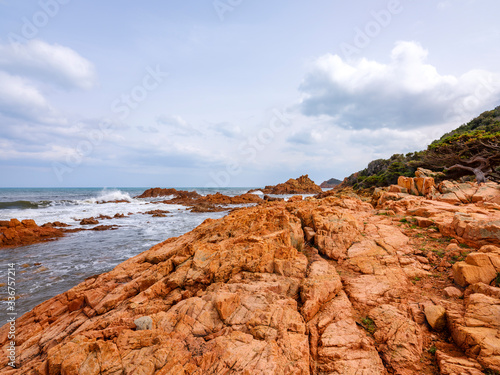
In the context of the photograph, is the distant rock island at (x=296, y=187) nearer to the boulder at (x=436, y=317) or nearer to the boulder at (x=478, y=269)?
the boulder at (x=478, y=269)

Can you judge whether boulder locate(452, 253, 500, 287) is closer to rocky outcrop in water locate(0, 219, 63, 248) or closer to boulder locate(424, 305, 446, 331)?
boulder locate(424, 305, 446, 331)

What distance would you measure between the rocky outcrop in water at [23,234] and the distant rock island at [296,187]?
7109 cm

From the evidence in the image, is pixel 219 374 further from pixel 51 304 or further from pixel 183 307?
pixel 51 304

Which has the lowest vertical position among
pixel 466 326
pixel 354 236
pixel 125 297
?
pixel 125 297

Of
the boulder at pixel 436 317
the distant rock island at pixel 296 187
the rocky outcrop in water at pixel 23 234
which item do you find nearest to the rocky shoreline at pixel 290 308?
the boulder at pixel 436 317

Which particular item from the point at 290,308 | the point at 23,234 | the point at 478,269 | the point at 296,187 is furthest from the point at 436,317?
the point at 296,187

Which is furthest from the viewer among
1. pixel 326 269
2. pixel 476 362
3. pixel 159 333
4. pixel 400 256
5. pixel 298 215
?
pixel 298 215

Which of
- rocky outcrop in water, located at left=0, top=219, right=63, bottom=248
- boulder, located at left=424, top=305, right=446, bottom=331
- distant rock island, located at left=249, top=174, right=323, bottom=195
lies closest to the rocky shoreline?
boulder, located at left=424, top=305, right=446, bottom=331

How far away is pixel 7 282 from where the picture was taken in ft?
36.9

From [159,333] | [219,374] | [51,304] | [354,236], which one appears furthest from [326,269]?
[51,304]

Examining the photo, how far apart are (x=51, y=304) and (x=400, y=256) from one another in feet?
40.7

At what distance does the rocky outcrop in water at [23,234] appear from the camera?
60.8 feet

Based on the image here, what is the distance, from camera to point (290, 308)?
5254 mm

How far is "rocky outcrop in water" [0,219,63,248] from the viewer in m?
18.5
